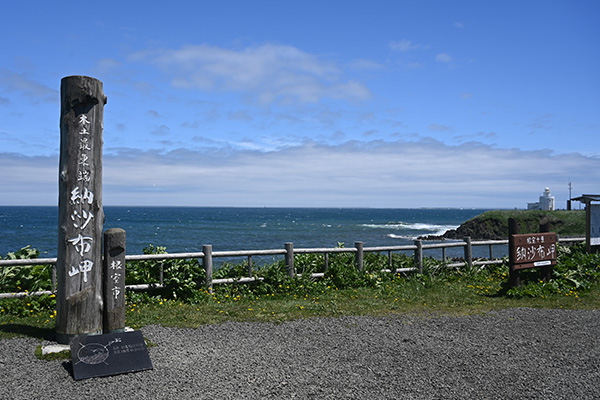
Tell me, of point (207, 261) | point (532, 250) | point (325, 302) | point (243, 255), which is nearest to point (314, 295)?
point (325, 302)

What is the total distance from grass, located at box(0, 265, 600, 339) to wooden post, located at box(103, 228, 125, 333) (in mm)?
682

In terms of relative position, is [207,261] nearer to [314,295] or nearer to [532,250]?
[314,295]

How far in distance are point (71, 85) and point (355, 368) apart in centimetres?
526

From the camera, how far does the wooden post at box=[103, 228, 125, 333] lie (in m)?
6.47

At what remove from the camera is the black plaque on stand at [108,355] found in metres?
5.19

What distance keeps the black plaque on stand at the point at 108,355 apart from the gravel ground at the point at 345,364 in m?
0.15

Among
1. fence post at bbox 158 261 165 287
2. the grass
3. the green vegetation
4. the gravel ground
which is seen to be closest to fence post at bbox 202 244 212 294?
the green vegetation

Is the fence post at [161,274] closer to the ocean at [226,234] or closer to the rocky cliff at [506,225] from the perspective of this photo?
the ocean at [226,234]

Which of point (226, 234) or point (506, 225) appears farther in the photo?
point (226, 234)

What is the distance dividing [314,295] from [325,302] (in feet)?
2.54

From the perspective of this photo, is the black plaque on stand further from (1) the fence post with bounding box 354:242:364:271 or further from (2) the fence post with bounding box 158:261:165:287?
(1) the fence post with bounding box 354:242:364:271

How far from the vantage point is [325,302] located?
9250 millimetres

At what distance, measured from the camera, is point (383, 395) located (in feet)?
15.2


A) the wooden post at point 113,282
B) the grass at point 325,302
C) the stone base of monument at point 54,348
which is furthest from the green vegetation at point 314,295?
the wooden post at point 113,282
